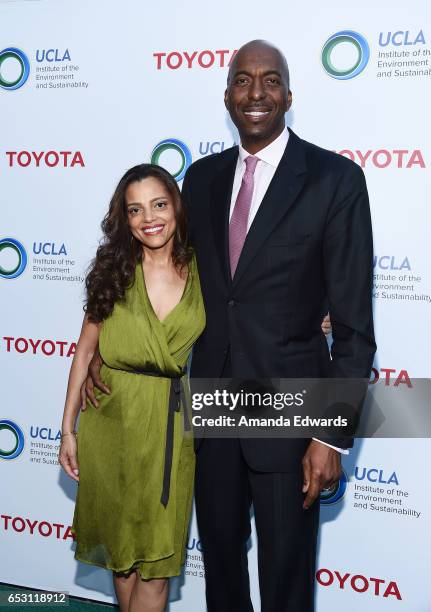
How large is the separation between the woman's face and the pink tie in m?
0.22

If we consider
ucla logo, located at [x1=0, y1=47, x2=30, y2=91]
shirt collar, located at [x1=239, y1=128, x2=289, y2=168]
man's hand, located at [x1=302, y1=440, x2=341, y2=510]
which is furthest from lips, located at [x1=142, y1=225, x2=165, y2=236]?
ucla logo, located at [x1=0, y1=47, x2=30, y2=91]

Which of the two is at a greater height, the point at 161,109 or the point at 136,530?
the point at 161,109

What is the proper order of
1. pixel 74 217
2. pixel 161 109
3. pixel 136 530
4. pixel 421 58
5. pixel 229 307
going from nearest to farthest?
pixel 229 307, pixel 136 530, pixel 421 58, pixel 161 109, pixel 74 217

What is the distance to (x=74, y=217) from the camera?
3100 mm

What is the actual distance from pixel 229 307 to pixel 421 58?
1257 mm

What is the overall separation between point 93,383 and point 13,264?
4.13ft

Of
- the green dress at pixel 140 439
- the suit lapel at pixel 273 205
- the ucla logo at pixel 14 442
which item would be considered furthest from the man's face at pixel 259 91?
the ucla logo at pixel 14 442

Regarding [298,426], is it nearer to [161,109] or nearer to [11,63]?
[161,109]

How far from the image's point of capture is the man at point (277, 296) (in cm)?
191

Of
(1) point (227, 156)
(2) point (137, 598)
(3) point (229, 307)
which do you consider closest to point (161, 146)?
(1) point (227, 156)

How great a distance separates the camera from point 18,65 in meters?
3.18

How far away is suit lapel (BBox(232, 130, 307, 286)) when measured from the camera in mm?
1945

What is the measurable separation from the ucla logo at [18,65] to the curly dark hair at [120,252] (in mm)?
1285

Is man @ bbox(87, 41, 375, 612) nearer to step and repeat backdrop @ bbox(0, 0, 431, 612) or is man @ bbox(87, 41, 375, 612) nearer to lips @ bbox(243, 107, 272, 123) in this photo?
lips @ bbox(243, 107, 272, 123)
